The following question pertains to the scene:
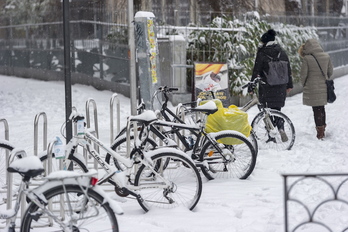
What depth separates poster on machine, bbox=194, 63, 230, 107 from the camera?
11055 millimetres

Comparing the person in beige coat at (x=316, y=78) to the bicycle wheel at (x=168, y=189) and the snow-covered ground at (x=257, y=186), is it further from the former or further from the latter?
the bicycle wheel at (x=168, y=189)

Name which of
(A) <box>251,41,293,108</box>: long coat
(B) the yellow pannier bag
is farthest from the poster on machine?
(B) the yellow pannier bag

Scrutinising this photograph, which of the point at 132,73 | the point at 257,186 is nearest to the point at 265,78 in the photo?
the point at 132,73

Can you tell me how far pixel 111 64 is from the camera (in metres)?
16.9

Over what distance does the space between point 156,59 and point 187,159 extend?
430 centimetres

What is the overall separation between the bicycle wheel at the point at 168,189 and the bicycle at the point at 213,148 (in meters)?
0.64

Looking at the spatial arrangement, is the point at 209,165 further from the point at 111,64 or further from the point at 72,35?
the point at 72,35

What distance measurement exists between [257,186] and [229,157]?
464mm

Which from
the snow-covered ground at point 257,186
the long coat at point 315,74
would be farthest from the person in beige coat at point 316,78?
the snow-covered ground at point 257,186

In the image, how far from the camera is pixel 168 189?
646 cm

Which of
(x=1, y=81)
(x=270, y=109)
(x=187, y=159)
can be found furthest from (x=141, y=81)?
(x=1, y=81)

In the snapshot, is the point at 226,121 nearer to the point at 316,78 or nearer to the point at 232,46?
the point at 316,78

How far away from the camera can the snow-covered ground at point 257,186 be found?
6039mm

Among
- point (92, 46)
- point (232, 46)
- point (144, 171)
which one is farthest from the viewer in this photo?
point (92, 46)
